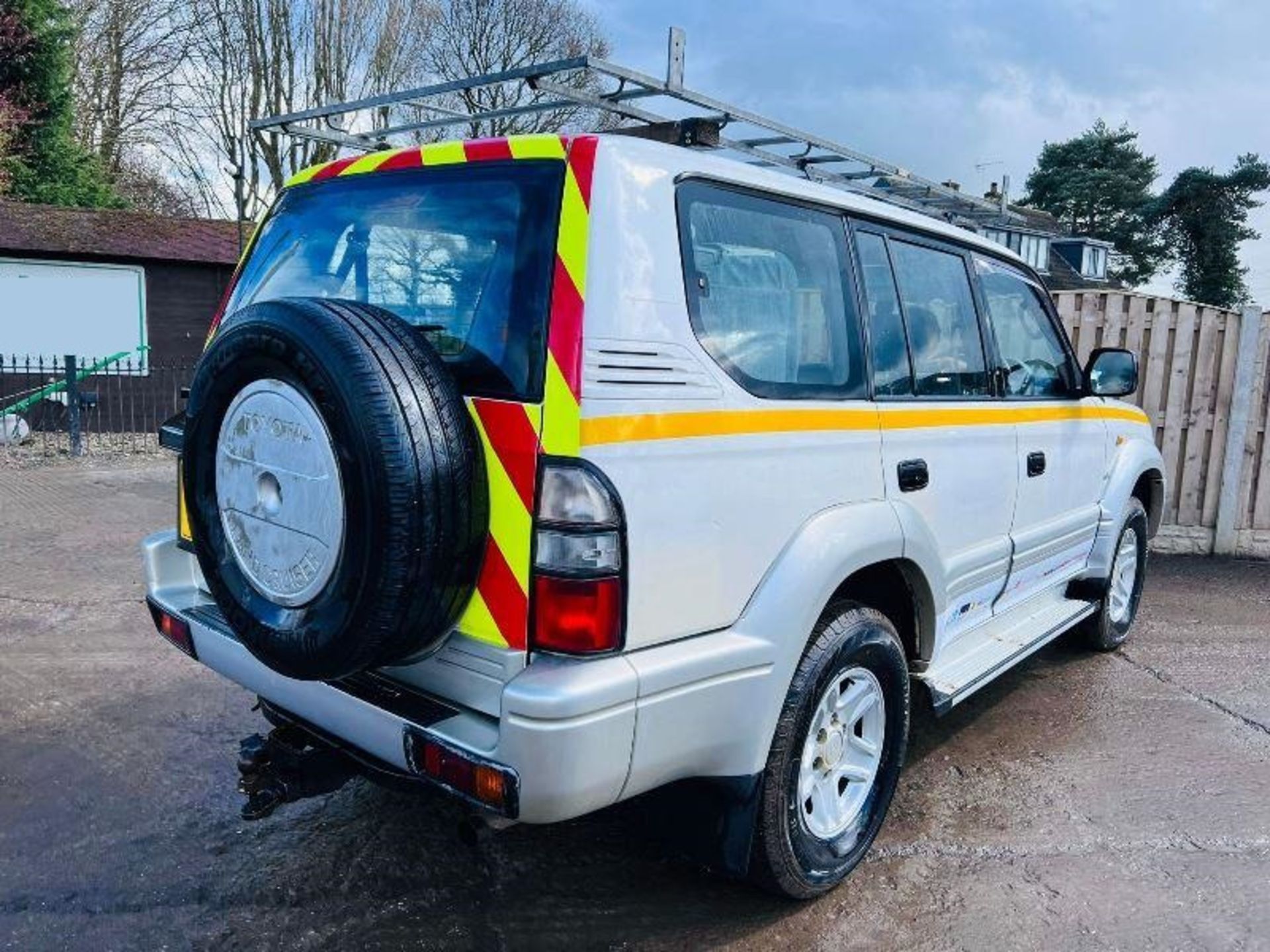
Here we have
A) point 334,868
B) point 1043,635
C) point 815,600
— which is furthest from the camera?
point 1043,635

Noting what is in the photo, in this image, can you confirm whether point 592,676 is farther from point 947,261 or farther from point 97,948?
point 947,261

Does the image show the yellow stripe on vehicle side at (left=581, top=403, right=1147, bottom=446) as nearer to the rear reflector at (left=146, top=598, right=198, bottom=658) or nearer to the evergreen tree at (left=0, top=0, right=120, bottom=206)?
the rear reflector at (left=146, top=598, right=198, bottom=658)

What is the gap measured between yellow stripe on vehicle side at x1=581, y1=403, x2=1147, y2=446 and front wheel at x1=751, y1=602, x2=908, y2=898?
541 mm

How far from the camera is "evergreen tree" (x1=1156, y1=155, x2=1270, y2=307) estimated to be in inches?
1517

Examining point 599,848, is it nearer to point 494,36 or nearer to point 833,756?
point 833,756

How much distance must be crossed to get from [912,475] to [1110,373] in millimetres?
1907

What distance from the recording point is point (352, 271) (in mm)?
2672

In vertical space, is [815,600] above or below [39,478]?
above

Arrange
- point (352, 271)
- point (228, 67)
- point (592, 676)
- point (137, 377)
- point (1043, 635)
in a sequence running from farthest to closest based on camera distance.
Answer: point (228, 67), point (137, 377), point (1043, 635), point (352, 271), point (592, 676)

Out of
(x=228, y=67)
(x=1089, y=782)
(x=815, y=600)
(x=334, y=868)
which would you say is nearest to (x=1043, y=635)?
(x=1089, y=782)

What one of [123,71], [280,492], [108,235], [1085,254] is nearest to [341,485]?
[280,492]

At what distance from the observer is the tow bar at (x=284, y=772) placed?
A: 248 cm

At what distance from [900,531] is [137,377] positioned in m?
14.8

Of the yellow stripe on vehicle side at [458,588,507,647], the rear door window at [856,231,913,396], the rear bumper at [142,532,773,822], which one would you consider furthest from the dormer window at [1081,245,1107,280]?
the yellow stripe on vehicle side at [458,588,507,647]
